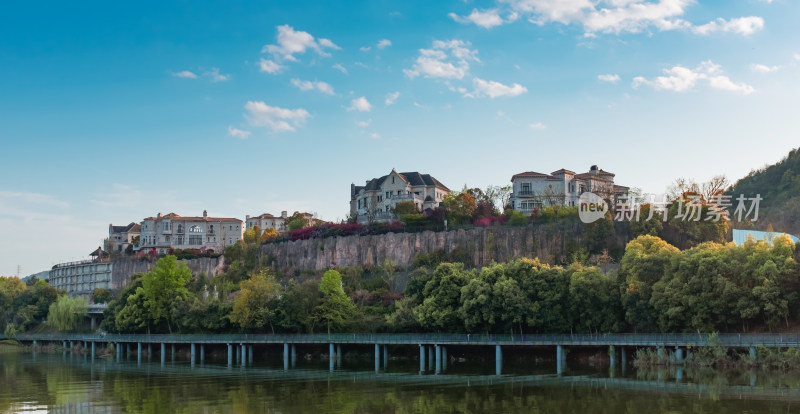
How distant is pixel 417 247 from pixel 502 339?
3221cm

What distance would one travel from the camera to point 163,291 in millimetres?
68500

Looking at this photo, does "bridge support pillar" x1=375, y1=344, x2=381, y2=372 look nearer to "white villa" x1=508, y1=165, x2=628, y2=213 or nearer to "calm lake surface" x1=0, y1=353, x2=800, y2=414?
"calm lake surface" x1=0, y1=353, x2=800, y2=414

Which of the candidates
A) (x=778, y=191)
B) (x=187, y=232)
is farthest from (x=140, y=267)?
(x=778, y=191)

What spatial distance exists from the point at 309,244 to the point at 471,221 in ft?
64.5

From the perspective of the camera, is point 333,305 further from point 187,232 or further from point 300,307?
point 187,232

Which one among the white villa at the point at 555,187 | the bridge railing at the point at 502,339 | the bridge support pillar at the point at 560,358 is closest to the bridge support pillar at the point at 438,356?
the bridge railing at the point at 502,339

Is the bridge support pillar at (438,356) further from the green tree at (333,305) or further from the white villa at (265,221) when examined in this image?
the white villa at (265,221)

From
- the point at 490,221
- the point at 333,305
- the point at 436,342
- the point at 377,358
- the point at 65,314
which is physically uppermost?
the point at 490,221

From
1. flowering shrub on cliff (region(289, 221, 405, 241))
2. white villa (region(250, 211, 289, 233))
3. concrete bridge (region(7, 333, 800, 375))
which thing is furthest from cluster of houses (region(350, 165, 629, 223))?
concrete bridge (region(7, 333, 800, 375))

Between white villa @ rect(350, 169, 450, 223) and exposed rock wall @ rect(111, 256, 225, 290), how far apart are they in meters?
19.2

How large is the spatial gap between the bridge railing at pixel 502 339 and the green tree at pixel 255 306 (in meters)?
1.33

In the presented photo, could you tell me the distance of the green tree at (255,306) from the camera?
59.1 metres

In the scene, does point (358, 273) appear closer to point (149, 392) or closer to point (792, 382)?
point (149, 392)

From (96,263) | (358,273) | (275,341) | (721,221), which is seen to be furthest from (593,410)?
(96,263)
